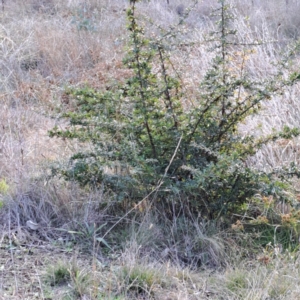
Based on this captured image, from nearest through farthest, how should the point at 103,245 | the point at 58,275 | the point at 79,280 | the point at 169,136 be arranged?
the point at 79,280 < the point at 58,275 < the point at 103,245 < the point at 169,136

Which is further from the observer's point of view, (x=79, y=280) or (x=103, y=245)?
(x=103, y=245)

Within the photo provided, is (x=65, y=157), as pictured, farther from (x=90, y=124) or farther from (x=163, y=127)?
(x=163, y=127)

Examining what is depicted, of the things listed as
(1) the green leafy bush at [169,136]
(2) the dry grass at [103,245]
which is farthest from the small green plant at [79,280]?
(1) the green leafy bush at [169,136]

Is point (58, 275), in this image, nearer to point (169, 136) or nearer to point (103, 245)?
point (103, 245)

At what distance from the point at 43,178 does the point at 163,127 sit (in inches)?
37.2

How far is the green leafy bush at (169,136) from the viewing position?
12.1 ft

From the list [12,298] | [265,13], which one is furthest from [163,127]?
[265,13]

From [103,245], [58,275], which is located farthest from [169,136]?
[58,275]

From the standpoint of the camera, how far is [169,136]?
3854 mm

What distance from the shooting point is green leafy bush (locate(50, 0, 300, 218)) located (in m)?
3.68

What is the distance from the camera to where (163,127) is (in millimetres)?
3865

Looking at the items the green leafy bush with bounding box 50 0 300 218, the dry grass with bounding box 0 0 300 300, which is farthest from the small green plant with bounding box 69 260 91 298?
the green leafy bush with bounding box 50 0 300 218

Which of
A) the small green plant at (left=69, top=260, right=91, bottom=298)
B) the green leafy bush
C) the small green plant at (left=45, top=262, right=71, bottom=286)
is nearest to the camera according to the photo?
the small green plant at (left=69, top=260, right=91, bottom=298)

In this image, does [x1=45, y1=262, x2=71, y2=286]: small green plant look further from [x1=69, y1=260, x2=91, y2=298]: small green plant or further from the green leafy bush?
the green leafy bush
